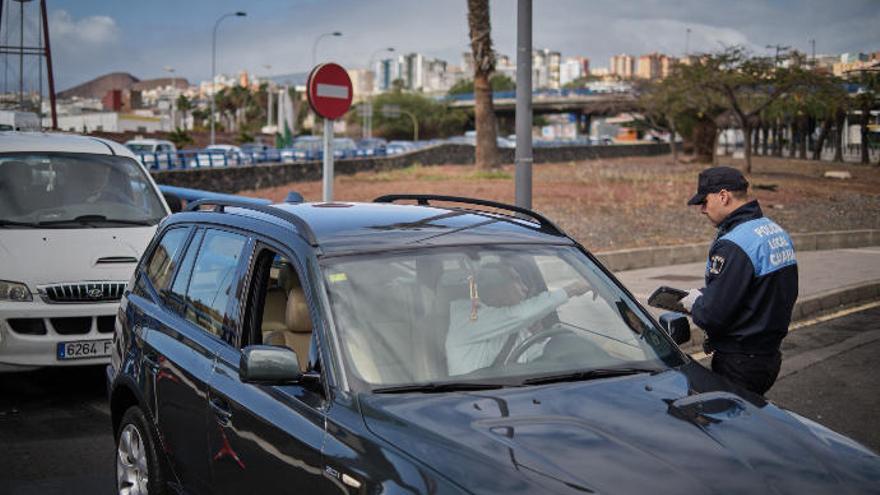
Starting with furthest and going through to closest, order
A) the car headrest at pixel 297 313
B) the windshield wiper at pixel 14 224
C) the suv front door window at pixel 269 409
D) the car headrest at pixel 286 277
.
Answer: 1. the windshield wiper at pixel 14 224
2. the car headrest at pixel 286 277
3. the car headrest at pixel 297 313
4. the suv front door window at pixel 269 409

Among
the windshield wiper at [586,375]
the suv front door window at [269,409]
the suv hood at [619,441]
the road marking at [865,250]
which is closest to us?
the suv hood at [619,441]

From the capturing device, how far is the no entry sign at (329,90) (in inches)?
440

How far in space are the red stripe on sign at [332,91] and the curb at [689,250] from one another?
4.14m

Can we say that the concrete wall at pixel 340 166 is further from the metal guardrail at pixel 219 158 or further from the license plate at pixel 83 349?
the license plate at pixel 83 349

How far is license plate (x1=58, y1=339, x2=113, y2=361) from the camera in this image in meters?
7.99

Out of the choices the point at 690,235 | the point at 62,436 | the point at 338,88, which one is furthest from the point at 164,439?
the point at 690,235

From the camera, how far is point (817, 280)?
14.3 metres

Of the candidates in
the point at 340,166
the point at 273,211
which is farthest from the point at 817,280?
the point at 340,166


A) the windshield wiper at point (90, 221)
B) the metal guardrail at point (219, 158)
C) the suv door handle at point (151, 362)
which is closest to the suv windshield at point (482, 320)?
the suv door handle at point (151, 362)

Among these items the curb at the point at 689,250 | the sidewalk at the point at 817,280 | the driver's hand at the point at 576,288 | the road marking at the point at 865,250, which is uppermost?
the driver's hand at the point at 576,288

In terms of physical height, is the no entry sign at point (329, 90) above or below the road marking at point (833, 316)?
above

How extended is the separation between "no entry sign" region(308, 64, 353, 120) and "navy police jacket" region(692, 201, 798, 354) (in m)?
6.80

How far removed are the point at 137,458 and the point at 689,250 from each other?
502 inches

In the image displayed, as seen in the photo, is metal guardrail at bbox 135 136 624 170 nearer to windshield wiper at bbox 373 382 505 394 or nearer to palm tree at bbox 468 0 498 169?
palm tree at bbox 468 0 498 169
